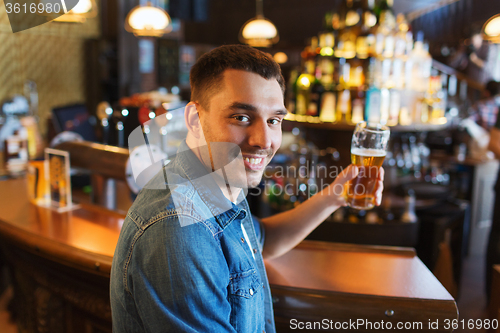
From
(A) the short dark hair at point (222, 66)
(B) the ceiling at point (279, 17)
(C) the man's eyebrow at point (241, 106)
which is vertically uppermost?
(B) the ceiling at point (279, 17)

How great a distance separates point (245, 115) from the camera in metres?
0.85

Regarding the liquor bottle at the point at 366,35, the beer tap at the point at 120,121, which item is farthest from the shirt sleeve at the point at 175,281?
the liquor bottle at the point at 366,35

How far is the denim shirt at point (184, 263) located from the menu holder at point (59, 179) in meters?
1.08

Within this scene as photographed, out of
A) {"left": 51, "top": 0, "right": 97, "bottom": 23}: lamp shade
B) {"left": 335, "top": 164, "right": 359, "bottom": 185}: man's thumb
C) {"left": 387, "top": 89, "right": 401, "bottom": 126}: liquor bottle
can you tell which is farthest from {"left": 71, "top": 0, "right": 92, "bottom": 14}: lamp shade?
{"left": 335, "top": 164, "right": 359, "bottom": 185}: man's thumb

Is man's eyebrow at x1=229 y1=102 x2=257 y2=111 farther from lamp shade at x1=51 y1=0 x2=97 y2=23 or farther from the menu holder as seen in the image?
lamp shade at x1=51 y1=0 x2=97 y2=23

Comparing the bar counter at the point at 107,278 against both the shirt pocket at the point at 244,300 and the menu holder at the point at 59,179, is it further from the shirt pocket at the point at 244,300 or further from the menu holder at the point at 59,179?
the shirt pocket at the point at 244,300

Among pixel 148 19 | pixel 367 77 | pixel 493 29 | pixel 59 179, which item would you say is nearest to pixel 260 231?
pixel 59 179

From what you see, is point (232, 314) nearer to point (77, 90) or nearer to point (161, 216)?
point (161, 216)

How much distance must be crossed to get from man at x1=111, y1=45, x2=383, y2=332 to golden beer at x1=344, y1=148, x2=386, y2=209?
Answer: 37cm

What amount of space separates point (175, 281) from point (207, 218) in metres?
0.15

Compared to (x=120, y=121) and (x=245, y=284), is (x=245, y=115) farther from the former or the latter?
(x=120, y=121)

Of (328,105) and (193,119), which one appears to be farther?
(328,105)

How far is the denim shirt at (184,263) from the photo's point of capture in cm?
69

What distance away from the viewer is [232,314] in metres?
0.82
